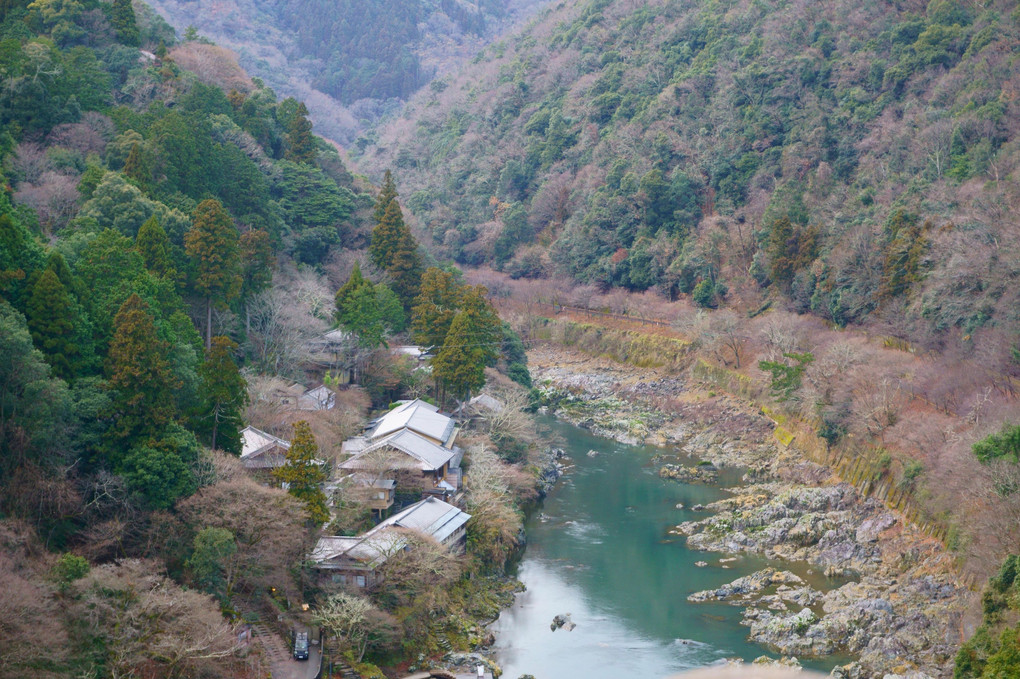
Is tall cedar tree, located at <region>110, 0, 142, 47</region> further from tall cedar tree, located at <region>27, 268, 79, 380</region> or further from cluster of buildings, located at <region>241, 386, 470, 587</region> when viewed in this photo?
tall cedar tree, located at <region>27, 268, 79, 380</region>

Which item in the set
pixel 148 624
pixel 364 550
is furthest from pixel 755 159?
Answer: pixel 148 624

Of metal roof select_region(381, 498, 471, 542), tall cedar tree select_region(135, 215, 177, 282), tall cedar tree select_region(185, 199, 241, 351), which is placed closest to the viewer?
metal roof select_region(381, 498, 471, 542)

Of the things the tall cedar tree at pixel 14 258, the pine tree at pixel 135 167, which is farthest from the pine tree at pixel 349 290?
the tall cedar tree at pixel 14 258

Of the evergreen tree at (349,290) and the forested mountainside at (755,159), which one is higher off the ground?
the forested mountainside at (755,159)

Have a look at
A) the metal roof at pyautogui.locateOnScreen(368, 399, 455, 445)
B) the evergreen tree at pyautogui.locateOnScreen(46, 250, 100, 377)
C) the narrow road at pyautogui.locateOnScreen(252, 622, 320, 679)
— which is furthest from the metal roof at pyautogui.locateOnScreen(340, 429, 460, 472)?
the evergreen tree at pyautogui.locateOnScreen(46, 250, 100, 377)

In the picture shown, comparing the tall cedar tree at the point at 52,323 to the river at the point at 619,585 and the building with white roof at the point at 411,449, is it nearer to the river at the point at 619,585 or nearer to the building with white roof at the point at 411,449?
the building with white roof at the point at 411,449
